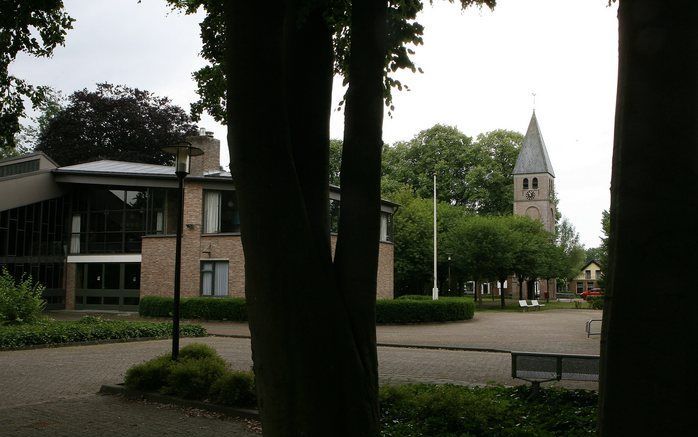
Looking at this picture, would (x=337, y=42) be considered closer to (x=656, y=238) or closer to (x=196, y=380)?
(x=196, y=380)

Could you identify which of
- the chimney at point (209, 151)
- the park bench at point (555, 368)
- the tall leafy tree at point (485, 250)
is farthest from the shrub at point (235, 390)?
the tall leafy tree at point (485, 250)

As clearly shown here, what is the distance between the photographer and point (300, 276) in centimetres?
368

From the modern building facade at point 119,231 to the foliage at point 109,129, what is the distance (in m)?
9.06

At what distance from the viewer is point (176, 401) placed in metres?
8.79

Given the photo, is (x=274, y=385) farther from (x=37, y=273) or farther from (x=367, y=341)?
(x=37, y=273)

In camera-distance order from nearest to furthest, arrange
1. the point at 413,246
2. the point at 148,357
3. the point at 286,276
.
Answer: the point at 286,276, the point at 148,357, the point at 413,246

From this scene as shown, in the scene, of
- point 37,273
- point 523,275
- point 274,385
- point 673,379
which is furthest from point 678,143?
point 523,275

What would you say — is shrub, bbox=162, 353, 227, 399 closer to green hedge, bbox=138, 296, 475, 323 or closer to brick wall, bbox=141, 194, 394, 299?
green hedge, bbox=138, 296, 475, 323

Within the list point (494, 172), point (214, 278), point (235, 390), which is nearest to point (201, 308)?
point (214, 278)

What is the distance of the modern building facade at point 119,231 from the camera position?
30.2 m

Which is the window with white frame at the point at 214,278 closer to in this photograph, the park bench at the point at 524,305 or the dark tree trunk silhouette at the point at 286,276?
the park bench at the point at 524,305

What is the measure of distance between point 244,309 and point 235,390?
1748 cm

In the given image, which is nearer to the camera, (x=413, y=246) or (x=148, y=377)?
(x=148, y=377)

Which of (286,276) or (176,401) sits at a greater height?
(286,276)
